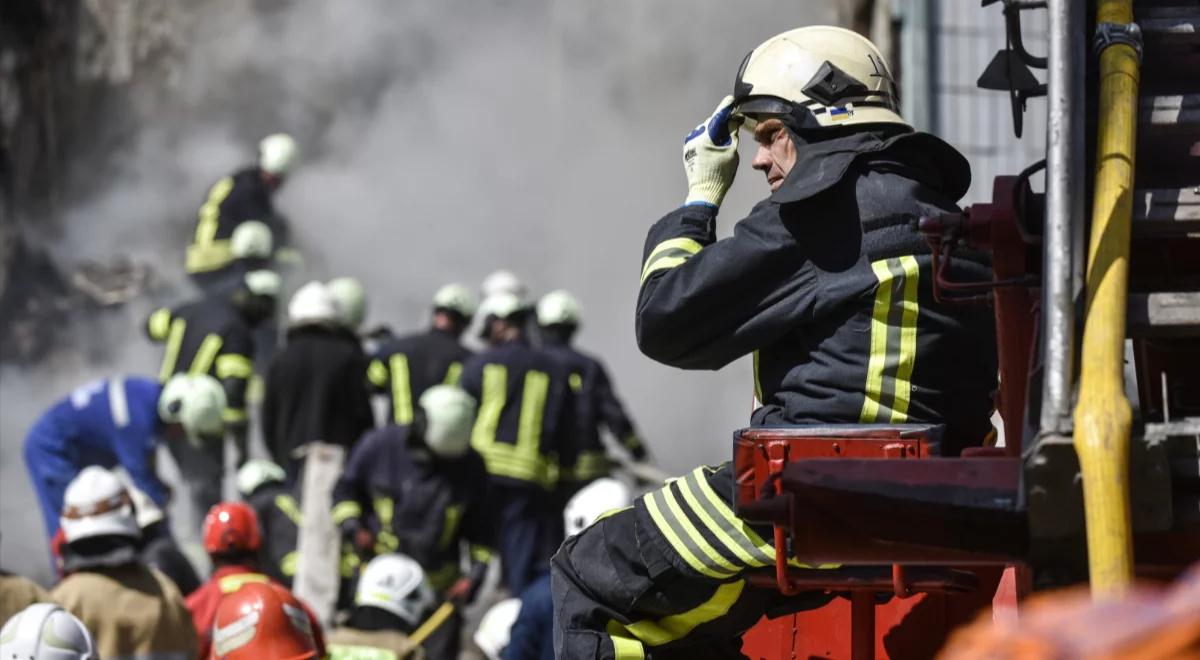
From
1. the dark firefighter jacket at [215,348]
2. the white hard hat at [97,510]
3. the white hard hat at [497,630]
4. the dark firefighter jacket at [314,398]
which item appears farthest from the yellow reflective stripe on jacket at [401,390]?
the white hard hat at [97,510]

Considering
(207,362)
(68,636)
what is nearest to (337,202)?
(207,362)

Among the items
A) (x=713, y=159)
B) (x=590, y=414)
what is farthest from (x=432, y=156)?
(x=713, y=159)

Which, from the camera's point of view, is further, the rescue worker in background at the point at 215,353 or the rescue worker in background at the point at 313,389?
the rescue worker in background at the point at 215,353

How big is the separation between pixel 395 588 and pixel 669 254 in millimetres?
4416

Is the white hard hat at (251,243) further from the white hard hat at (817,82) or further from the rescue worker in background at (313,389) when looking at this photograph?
the white hard hat at (817,82)

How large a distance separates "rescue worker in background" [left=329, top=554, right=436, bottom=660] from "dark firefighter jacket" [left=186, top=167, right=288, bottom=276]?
4056 mm

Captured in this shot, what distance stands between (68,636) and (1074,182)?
3594mm

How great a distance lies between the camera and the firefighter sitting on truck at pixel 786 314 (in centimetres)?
377

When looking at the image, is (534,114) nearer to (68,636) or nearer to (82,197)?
(82,197)

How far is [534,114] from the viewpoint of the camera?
15312 millimetres

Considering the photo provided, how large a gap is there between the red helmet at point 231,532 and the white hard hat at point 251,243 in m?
4.22

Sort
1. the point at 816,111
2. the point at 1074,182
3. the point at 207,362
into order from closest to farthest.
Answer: the point at 1074,182 < the point at 816,111 < the point at 207,362

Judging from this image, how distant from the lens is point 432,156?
15.6 meters

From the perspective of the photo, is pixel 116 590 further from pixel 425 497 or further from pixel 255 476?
pixel 255 476
